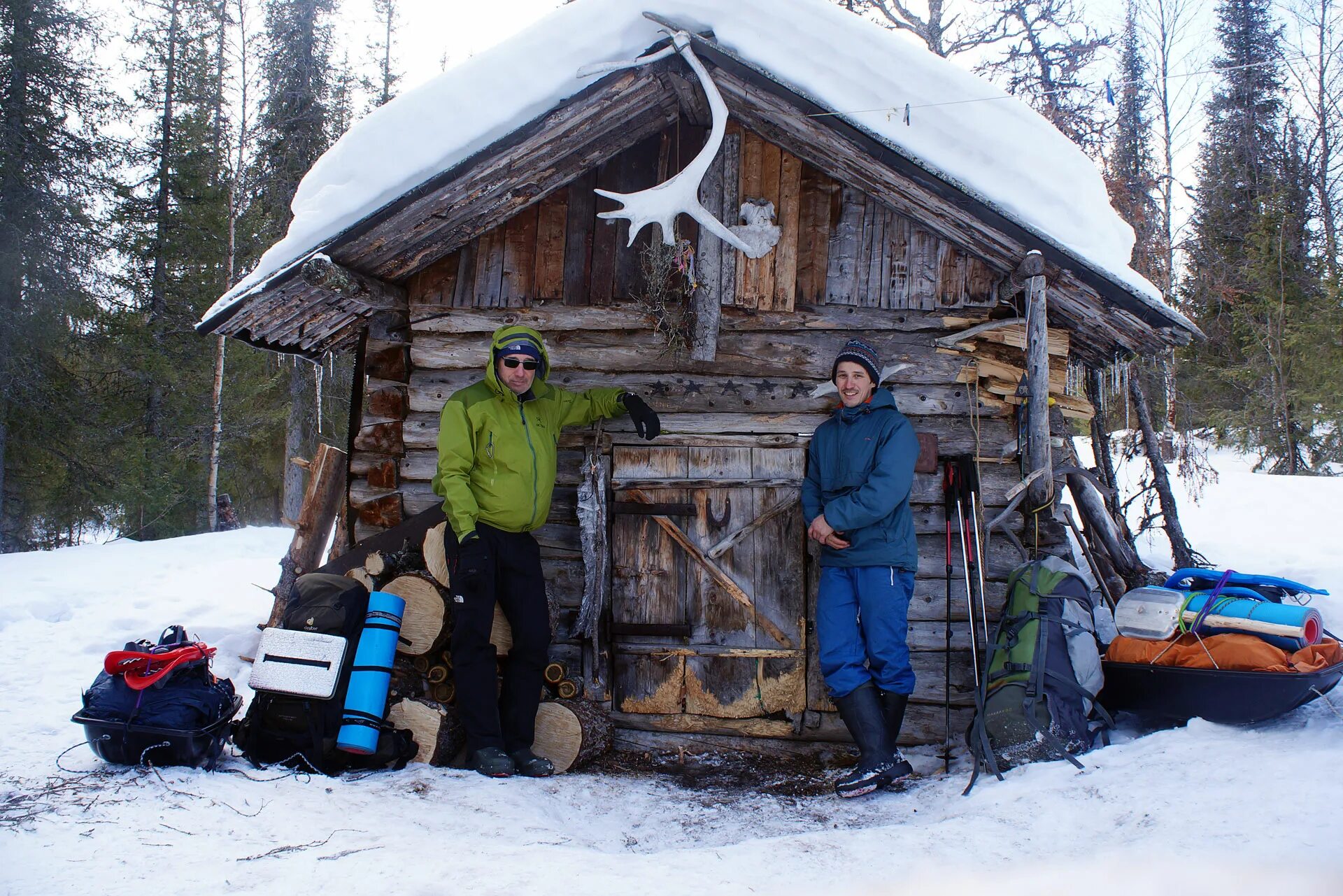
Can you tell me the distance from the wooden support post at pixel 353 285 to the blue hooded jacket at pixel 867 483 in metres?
2.88

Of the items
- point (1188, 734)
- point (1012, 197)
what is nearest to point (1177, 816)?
point (1188, 734)

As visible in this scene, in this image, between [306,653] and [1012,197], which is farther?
[1012,197]

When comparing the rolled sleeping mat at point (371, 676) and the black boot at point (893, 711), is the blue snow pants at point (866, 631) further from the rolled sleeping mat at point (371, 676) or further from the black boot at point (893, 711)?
the rolled sleeping mat at point (371, 676)

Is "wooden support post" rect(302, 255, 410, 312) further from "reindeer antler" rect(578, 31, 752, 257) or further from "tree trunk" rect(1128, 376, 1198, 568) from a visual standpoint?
"tree trunk" rect(1128, 376, 1198, 568)

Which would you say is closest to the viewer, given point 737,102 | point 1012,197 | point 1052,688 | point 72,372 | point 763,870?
point 763,870

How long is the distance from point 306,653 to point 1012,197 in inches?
180

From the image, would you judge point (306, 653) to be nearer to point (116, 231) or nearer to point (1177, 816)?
point (1177, 816)

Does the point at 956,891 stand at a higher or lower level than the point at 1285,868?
lower

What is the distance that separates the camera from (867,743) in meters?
4.08

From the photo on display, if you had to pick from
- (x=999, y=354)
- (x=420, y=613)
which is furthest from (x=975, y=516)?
(x=420, y=613)

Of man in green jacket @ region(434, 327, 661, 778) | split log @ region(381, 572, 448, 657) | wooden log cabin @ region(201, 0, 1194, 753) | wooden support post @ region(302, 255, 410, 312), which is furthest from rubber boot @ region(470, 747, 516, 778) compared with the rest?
wooden support post @ region(302, 255, 410, 312)

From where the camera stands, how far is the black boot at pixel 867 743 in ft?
13.2

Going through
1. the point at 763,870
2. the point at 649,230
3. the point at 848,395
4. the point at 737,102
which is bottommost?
the point at 763,870

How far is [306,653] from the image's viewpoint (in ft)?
13.8
